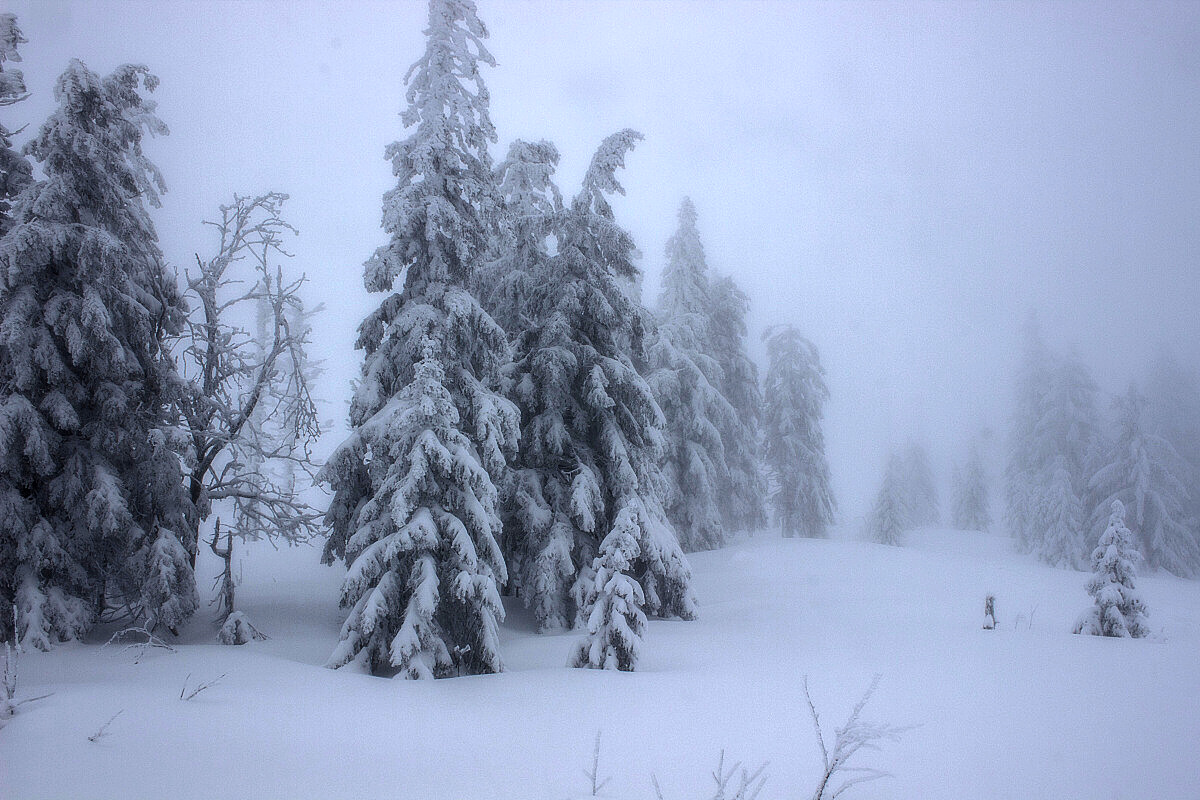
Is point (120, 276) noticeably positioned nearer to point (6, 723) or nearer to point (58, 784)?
point (6, 723)

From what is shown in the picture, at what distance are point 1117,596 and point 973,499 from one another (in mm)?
44097

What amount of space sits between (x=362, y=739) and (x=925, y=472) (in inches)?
2426

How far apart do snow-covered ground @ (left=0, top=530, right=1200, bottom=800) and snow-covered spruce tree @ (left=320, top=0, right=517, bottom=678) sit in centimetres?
112

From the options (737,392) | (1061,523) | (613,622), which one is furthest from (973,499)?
(613,622)

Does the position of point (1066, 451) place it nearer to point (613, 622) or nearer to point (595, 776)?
point (613, 622)

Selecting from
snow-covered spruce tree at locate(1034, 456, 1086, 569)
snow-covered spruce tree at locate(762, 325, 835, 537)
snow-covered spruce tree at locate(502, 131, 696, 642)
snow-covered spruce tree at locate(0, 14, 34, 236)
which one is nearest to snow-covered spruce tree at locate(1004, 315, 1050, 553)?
snow-covered spruce tree at locate(1034, 456, 1086, 569)

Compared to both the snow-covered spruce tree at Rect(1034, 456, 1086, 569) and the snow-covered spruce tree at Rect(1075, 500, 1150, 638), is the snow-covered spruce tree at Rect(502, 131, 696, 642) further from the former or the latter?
the snow-covered spruce tree at Rect(1034, 456, 1086, 569)

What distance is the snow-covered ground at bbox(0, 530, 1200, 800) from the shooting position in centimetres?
592

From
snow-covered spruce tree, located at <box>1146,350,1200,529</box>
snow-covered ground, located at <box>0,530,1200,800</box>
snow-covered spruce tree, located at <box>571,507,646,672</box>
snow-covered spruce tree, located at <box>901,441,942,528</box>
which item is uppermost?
snow-covered spruce tree, located at <box>1146,350,1200,529</box>

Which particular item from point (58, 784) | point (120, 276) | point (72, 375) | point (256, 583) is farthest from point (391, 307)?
point (256, 583)

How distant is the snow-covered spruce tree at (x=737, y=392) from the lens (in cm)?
2811

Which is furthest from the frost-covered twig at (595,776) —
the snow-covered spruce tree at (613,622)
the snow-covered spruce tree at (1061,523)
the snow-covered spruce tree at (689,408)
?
the snow-covered spruce tree at (1061,523)

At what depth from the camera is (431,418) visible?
10.3 metres

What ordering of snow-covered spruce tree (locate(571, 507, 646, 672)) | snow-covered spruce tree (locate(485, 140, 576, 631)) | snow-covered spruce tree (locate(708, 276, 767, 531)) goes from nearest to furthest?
snow-covered spruce tree (locate(571, 507, 646, 672)), snow-covered spruce tree (locate(485, 140, 576, 631)), snow-covered spruce tree (locate(708, 276, 767, 531))
